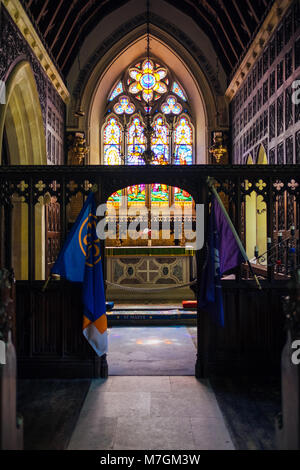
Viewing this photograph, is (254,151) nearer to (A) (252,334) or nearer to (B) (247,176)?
(B) (247,176)

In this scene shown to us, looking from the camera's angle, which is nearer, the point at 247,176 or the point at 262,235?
the point at 247,176

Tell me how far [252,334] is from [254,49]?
21.0ft

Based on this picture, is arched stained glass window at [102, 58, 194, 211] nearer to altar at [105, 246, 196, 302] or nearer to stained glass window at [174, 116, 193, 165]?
stained glass window at [174, 116, 193, 165]

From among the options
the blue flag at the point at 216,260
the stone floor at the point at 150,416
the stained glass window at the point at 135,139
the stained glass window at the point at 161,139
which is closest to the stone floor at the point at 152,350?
the stone floor at the point at 150,416

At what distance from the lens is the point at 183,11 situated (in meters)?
11.7

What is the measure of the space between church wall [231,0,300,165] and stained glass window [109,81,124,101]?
438 cm

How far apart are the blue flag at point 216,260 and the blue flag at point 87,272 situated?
3.70ft

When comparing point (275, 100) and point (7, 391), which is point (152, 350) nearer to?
point (7, 391)

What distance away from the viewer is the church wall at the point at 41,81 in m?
6.75

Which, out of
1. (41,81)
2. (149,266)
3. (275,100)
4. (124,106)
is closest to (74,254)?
(275,100)

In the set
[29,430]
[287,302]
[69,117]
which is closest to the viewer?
[287,302]

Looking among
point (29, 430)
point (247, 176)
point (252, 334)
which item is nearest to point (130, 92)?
point (247, 176)

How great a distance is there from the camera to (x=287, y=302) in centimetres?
271

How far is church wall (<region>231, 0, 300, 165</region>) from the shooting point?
6465 millimetres
